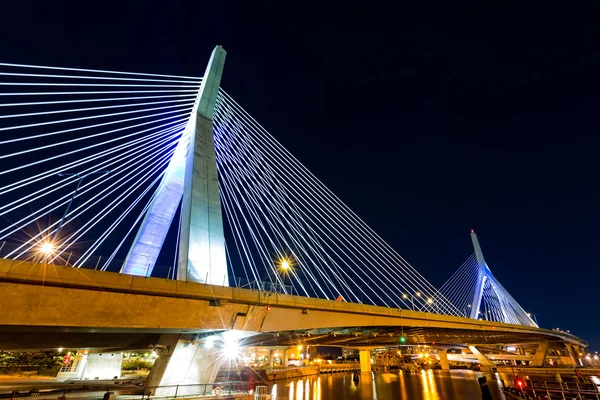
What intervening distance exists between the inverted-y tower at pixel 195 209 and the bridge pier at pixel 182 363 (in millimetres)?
3827

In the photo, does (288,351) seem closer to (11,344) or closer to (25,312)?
(11,344)

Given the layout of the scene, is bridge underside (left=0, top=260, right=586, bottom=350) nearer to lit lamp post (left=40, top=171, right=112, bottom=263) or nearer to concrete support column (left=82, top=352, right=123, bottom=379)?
lit lamp post (left=40, top=171, right=112, bottom=263)

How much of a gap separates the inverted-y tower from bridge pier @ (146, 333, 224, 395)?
12.6ft

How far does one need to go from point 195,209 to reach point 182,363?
26.0ft

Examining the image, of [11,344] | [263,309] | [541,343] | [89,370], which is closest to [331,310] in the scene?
[263,309]

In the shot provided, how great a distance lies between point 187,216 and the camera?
17.4 m

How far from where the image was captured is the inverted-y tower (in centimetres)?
1680

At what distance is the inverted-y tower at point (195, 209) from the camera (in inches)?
661

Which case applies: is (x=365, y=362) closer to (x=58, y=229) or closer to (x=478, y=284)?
(x=478, y=284)

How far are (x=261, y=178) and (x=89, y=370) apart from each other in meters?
23.2

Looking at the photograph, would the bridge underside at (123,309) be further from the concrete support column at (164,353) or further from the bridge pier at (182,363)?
the bridge pier at (182,363)

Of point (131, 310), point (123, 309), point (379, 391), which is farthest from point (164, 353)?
point (379, 391)

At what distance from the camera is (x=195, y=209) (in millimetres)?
17734

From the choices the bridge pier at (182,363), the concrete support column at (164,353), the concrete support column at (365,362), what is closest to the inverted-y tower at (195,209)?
the concrete support column at (164,353)
